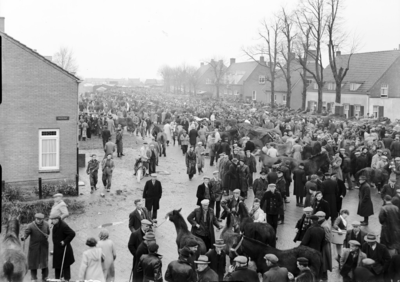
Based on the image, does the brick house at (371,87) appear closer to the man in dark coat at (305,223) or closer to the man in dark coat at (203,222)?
the man in dark coat at (305,223)

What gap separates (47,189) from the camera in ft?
60.9

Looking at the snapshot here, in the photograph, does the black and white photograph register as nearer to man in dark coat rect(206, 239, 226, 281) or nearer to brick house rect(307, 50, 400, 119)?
man in dark coat rect(206, 239, 226, 281)

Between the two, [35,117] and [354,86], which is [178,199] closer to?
[35,117]

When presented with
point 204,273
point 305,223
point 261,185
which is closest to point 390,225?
point 305,223

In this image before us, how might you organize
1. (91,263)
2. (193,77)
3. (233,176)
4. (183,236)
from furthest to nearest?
1. (193,77)
2. (233,176)
3. (183,236)
4. (91,263)

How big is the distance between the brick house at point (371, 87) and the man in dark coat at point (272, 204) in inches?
1447

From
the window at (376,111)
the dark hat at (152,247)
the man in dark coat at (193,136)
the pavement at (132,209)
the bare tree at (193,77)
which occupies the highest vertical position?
the bare tree at (193,77)

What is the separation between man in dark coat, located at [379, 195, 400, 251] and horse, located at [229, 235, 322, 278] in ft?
8.36

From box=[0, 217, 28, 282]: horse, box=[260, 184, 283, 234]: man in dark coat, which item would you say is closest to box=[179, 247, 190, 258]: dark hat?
box=[0, 217, 28, 282]: horse

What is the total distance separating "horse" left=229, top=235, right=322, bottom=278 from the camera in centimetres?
973

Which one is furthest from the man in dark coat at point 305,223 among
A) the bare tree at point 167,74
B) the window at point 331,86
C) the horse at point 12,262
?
the bare tree at point 167,74

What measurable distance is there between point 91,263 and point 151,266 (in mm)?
1315

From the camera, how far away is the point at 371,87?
50.3 meters

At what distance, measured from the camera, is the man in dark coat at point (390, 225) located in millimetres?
11977
